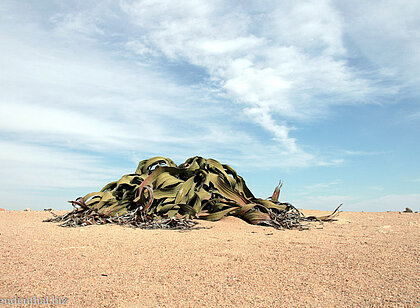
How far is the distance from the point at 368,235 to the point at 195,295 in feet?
9.23

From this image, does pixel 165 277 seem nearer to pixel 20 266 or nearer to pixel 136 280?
pixel 136 280

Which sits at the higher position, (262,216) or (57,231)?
(262,216)

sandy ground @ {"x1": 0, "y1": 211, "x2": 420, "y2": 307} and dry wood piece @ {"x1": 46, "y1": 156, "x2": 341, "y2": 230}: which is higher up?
dry wood piece @ {"x1": 46, "y1": 156, "x2": 341, "y2": 230}

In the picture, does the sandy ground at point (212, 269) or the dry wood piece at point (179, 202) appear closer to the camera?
the sandy ground at point (212, 269)

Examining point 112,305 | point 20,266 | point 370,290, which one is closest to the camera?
point 112,305

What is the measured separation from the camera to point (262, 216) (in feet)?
16.7

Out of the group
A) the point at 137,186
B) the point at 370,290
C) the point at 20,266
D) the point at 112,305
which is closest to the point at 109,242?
the point at 20,266

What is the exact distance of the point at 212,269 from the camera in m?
2.63

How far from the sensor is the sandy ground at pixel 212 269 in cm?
217

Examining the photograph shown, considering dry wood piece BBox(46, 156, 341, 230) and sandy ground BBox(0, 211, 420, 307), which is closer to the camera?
A: sandy ground BBox(0, 211, 420, 307)

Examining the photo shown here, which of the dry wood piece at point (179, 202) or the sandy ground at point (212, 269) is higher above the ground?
the dry wood piece at point (179, 202)

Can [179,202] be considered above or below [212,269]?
above

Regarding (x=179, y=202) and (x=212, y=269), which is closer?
(x=212, y=269)

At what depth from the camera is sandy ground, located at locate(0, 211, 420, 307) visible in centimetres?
217
